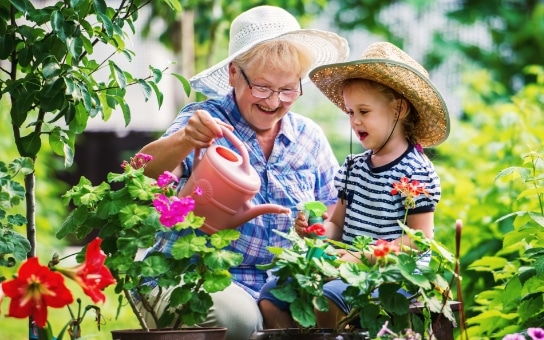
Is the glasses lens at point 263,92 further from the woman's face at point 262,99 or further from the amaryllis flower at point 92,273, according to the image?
the amaryllis flower at point 92,273

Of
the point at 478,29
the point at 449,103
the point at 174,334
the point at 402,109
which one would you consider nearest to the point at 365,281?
the point at 174,334

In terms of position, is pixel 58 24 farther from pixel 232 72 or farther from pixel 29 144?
pixel 232 72

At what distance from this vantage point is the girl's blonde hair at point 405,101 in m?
2.92

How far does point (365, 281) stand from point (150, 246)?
20.2 inches

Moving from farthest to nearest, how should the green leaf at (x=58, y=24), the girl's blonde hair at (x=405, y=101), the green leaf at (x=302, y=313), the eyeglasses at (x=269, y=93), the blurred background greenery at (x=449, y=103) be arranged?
the blurred background greenery at (x=449, y=103) → the eyeglasses at (x=269, y=93) → the girl's blonde hair at (x=405, y=101) → the green leaf at (x=58, y=24) → the green leaf at (x=302, y=313)

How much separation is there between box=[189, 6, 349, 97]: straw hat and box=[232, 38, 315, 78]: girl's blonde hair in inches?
0.9

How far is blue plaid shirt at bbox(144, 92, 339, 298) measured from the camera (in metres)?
3.10

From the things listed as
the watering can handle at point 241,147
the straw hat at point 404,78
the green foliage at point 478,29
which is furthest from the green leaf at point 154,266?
the green foliage at point 478,29

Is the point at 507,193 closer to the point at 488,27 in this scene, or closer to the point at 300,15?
the point at 300,15

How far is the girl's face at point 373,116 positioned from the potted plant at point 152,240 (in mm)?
713

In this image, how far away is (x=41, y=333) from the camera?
7.41 ft

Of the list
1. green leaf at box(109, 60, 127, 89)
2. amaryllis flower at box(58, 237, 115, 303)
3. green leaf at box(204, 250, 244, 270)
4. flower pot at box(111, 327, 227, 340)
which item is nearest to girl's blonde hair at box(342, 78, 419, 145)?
green leaf at box(109, 60, 127, 89)

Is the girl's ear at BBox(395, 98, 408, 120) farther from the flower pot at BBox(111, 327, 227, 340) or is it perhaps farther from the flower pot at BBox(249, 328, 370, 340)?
the flower pot at BBox(111, 327, 227, 340)

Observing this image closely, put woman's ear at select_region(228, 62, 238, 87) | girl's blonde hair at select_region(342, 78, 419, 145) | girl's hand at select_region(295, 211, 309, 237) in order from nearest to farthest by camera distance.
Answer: girl's hand at select_region(295, 211, 309, 237) → girl's blonde hair at select_region(342, 78, 419, 145) → woman's ear at select_region(228, 62, 238, 87)
